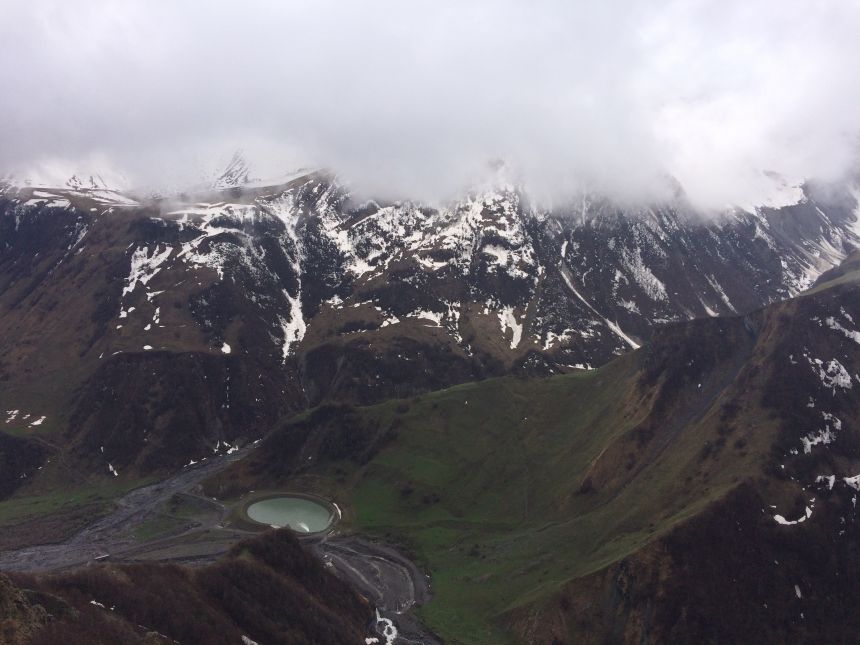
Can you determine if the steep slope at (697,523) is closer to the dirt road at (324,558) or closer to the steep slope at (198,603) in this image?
the dirt road at (324,558)

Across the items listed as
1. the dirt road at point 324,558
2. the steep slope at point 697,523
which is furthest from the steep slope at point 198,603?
the steep slope at point 697,523

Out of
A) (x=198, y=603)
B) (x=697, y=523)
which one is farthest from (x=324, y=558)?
(x=697, y=523)

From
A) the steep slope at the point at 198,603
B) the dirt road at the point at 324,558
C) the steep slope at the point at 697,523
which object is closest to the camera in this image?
the steep slope at the point at 198,603

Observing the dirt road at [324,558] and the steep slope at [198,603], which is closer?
the steep slope at [198,603]

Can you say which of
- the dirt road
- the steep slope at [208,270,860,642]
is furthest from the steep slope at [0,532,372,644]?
the steep slope at [208,270,860,642]

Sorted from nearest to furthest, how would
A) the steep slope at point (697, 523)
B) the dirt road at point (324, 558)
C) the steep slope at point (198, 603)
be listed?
the steep slope at point (198, 603) < the steep slope at point (697, 523) < the dirt road at point (324, 558)

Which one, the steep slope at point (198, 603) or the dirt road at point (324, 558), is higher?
the dirt road at point (324, 558)

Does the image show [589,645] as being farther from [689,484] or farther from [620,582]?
[689,484]

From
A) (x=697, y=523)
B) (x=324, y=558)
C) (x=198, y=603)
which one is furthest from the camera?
(x=324, y=558)

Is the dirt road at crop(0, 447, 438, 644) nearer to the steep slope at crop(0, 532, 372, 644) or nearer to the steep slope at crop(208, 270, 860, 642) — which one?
the steep slope at crop(208, 270, 860, 642)

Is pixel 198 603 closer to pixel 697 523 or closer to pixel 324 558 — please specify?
pixel 324 558

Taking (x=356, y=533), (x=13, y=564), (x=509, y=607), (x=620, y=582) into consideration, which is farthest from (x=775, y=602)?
(x=13, y=564)
